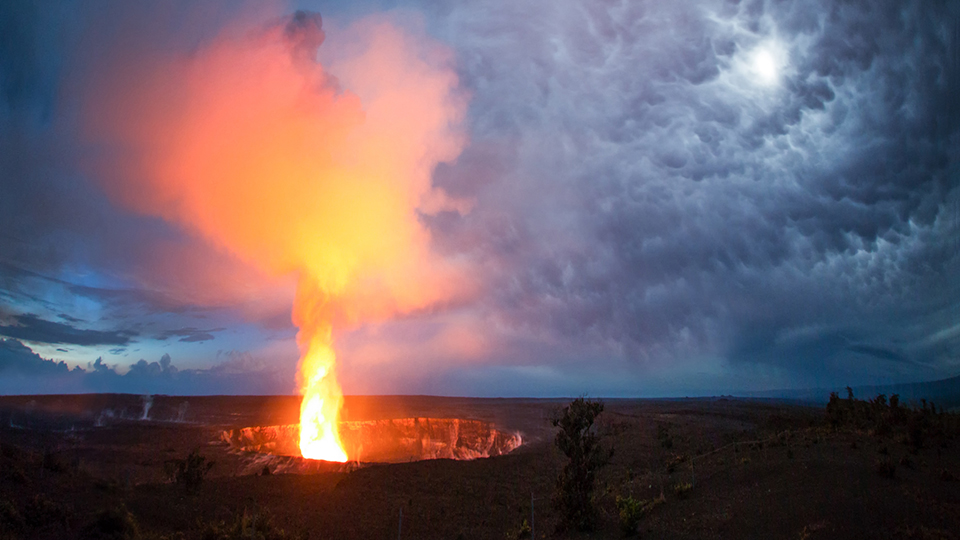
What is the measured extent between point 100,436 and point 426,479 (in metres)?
49.8

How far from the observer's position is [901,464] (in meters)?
25.1

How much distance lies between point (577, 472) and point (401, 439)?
45.5m

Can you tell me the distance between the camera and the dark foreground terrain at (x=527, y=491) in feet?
66.8

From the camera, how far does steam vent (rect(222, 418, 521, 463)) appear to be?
6281cm

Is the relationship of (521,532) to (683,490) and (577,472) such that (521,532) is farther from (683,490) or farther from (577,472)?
(683,490)

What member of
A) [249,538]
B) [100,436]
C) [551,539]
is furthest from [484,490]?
[100,436]

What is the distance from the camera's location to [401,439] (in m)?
66.8

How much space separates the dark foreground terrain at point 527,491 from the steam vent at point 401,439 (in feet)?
26.6

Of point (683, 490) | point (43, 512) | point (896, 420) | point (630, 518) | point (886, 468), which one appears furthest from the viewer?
point (896, 420)

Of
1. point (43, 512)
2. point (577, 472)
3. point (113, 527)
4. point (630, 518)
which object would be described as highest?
point (43, 512)

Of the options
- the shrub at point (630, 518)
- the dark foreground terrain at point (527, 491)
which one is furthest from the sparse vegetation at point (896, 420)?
the shrub at point (630, 518)

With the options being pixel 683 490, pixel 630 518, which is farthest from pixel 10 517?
pixel 683 490

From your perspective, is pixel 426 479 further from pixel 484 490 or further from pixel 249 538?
pixel 249 538

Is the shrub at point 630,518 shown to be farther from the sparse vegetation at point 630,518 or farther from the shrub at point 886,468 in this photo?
the shrub at point 886,468
